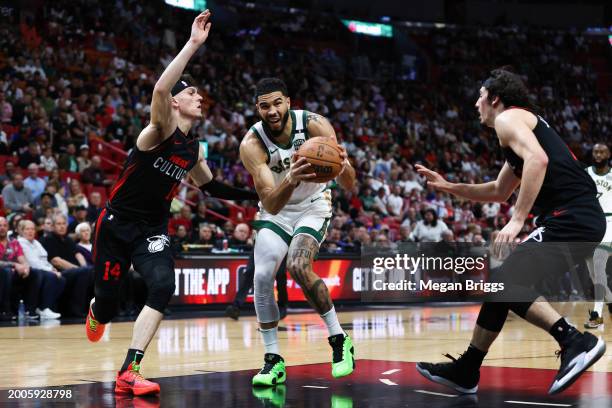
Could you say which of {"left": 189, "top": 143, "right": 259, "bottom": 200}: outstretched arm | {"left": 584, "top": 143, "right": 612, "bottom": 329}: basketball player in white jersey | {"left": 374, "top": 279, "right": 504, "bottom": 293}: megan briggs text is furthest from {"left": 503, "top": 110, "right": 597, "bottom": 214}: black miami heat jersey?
{"left": 374, "top": 279, "right": 504, "bottom": 293}: megan briggs text

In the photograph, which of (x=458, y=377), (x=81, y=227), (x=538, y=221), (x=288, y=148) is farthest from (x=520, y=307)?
(x=81, y=227)

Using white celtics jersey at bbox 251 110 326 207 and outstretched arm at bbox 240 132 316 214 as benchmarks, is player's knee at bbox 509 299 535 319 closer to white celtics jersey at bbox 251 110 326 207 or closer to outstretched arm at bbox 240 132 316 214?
outstretched arm at bbox 240 132 316 214

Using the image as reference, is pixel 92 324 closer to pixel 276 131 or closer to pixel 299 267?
pixel 299 267

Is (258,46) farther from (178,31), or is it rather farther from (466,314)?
(466,314)

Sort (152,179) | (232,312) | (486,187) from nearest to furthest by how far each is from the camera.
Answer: (486,187) < (152,179) < (232,312)

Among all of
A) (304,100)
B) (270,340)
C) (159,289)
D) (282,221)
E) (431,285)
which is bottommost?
(270,340)

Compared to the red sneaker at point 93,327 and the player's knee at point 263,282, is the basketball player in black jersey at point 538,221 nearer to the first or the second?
the player's knee at point 263,282

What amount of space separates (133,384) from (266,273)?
54.3 inches

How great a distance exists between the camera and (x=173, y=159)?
23.6 feet

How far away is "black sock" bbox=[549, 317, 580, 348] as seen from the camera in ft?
20.0

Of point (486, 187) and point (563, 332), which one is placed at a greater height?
point (486, 187)

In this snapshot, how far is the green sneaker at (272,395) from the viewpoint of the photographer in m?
6.13

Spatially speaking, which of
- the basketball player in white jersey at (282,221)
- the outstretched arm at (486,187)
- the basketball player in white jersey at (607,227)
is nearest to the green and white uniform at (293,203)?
the basketball player in white jersey at (282,221)

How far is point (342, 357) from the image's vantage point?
709 cm
